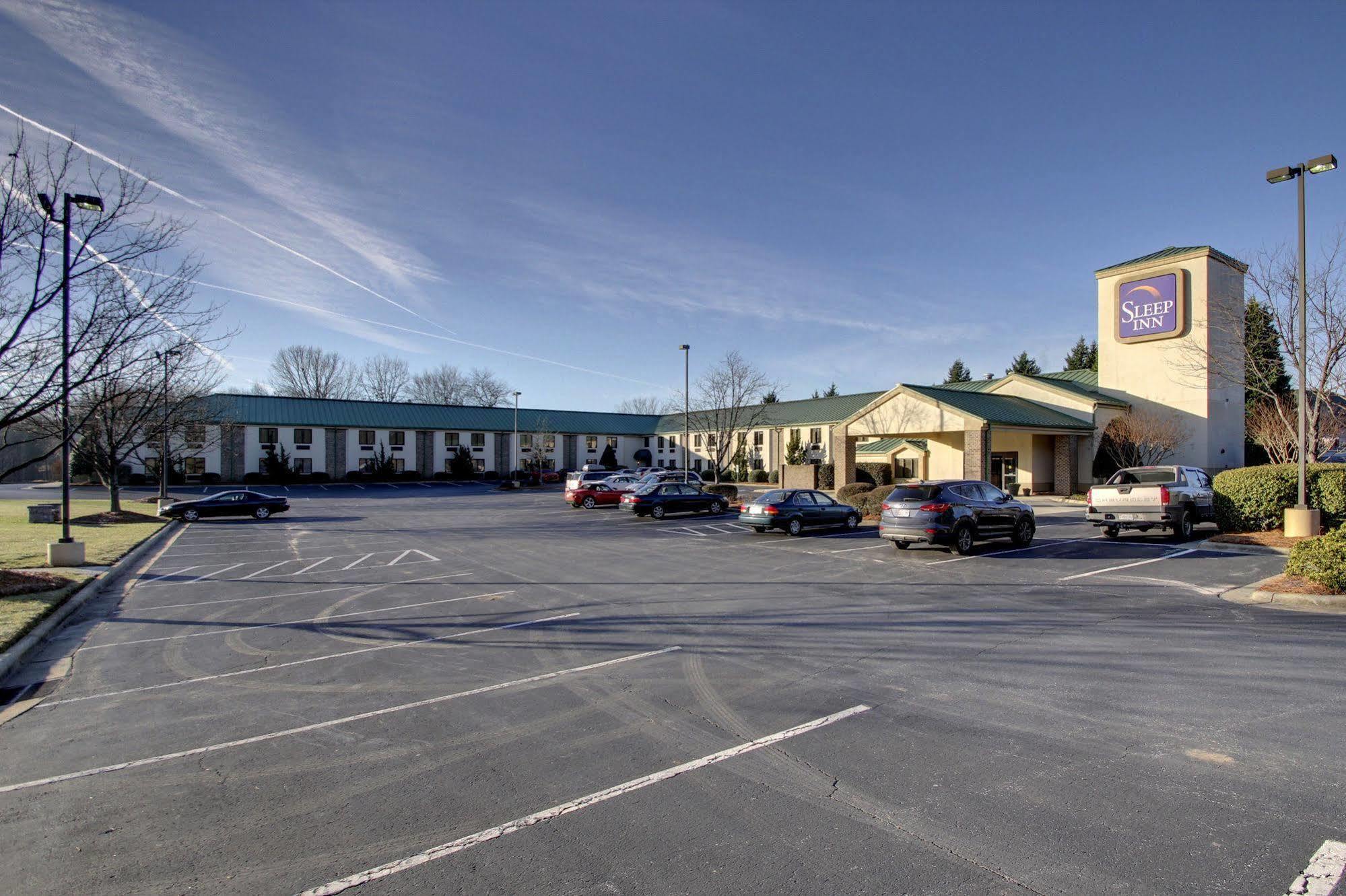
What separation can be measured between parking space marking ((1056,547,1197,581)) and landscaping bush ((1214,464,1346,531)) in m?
2.76

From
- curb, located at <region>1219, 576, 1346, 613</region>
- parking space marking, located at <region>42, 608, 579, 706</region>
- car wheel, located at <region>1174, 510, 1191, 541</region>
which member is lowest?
parking space marking, located at <region>42, 608, 579, 706</region>

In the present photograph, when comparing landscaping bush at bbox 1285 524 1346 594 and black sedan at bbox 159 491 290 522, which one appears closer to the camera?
landscaping bush at bbox 1285 524 1346 594

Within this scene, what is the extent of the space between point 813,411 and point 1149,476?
139ft

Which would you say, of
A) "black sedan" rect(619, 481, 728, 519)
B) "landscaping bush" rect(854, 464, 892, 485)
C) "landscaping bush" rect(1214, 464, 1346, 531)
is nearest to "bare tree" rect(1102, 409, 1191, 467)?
"landscaping bush" rect(854, 464, 892, 485)

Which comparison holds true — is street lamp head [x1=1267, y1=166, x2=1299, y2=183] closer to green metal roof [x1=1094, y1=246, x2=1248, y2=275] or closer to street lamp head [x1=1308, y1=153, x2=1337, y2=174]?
street lamp head [x1=1308, y1=153, x2=1337, y2=174]

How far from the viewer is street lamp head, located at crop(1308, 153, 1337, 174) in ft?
47.0

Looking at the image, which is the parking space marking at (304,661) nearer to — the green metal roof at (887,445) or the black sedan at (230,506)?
the black sedan at (230,506)

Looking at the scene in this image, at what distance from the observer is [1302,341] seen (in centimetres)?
1537

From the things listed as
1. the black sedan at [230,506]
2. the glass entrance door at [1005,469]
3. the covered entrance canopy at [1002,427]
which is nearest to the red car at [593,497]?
the covered entrance canopy at [1002,427]

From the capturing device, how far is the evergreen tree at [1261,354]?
22491 millimetres

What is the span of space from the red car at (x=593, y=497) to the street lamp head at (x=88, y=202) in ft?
72.9

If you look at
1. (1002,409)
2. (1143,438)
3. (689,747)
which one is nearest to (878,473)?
(1002,409)

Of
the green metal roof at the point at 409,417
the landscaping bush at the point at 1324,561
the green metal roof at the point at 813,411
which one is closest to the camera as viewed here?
the landscaping bush at the point at 1324,561

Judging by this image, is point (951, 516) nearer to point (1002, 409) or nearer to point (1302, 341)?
point (1302, 341)
